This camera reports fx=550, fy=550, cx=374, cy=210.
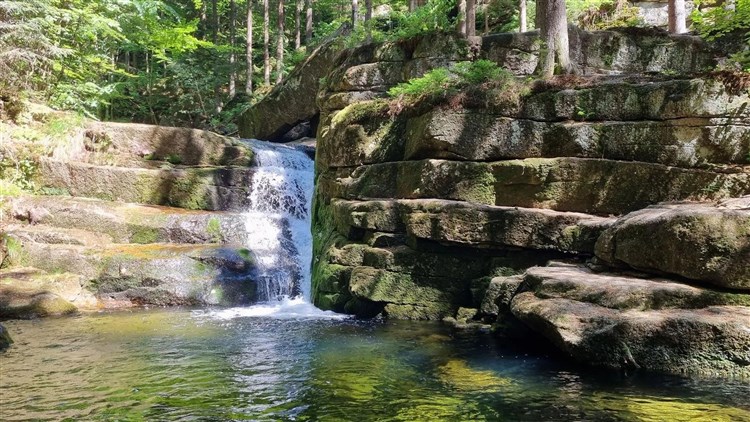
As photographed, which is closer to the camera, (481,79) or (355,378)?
(355,378)

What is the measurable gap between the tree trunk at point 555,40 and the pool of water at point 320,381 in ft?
21.0

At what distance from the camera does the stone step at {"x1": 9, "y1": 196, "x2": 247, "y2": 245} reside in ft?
47.1

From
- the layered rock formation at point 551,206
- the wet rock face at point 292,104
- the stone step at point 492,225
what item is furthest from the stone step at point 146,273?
the wet rock face at point 292,104

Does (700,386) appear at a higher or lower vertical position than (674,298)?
lower

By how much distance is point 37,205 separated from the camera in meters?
14.6

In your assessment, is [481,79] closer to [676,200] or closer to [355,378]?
[676,200]

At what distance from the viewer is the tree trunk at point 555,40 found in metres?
12.1

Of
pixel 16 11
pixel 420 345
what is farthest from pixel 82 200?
pixel 420 345

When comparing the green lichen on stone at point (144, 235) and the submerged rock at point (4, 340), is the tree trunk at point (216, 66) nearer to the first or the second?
the green lichen on stone at point (144, 235)

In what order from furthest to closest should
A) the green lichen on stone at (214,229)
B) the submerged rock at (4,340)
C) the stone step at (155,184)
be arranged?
the stone step at (155,184) → the green lichen on stone at (214,229) → the submerged rock at (4,340)

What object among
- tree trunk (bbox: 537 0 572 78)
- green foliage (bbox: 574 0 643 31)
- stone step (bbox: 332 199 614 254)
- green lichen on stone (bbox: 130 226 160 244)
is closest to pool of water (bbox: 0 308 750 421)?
stone step (bbox: 332 199 614 254)

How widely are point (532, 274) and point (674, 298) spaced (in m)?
2.05

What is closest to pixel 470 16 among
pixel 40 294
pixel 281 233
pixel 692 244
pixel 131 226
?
pixel 281 233

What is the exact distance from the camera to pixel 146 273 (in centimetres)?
1285
